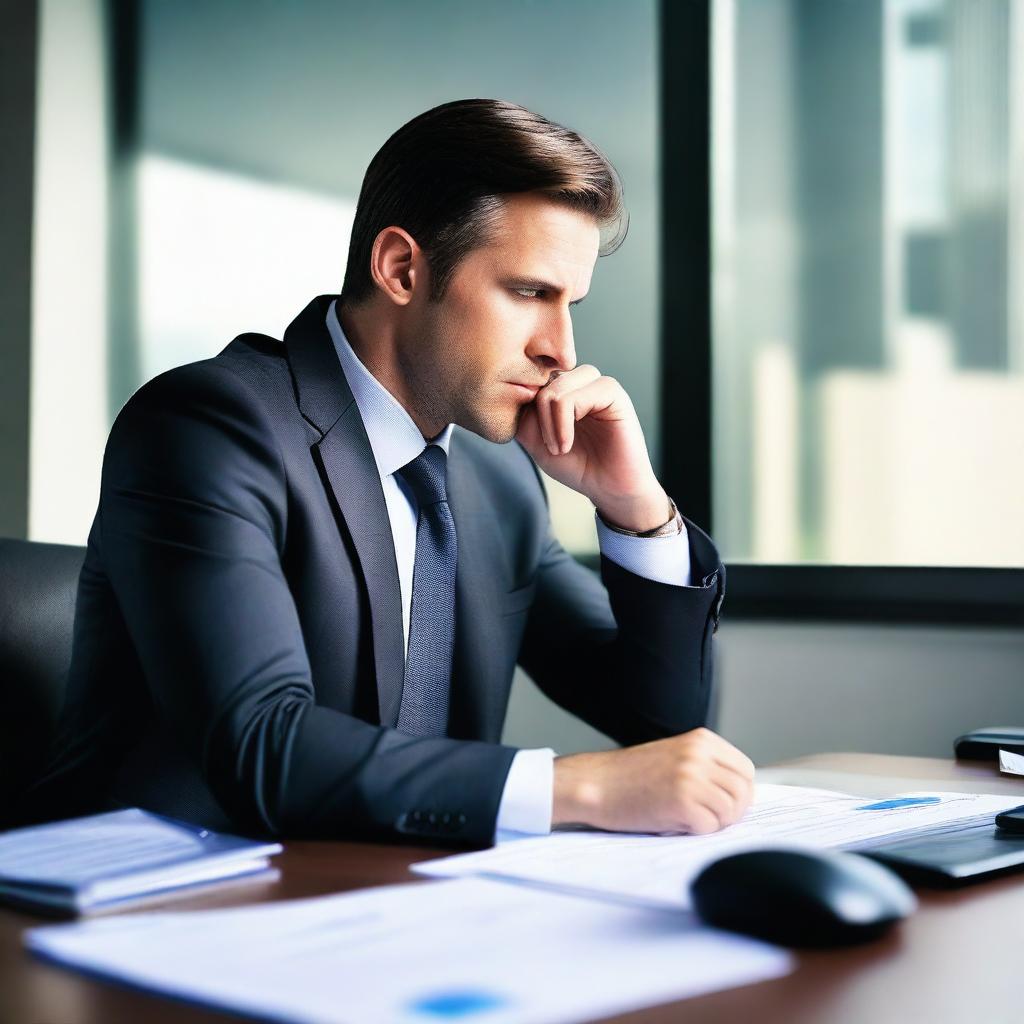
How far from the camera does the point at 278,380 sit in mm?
1496

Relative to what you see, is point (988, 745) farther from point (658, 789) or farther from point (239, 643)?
point (239, 643)

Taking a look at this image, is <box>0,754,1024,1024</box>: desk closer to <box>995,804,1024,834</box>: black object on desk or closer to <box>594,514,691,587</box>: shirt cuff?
<box>995,804,1024,834</box>: black object on desk

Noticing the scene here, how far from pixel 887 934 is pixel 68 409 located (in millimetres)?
2832

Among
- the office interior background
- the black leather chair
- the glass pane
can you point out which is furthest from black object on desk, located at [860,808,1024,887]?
the glass pane

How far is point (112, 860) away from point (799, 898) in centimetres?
45

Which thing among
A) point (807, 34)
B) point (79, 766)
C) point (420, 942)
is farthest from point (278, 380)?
point (807, 34)

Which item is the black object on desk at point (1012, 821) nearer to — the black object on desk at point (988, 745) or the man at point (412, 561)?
the man at point (412, 561)

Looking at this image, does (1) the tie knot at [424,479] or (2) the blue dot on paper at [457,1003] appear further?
(1) the tie knot at [424,479]

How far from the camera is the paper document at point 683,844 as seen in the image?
0.85 m

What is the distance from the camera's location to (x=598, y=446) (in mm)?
1676

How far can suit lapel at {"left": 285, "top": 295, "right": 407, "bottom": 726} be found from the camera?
1399mm

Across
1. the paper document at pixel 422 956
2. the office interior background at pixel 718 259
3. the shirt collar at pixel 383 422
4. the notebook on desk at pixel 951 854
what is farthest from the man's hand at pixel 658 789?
the office interior background at pixel 718 259

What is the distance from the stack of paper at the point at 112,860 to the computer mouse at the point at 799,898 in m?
0.33

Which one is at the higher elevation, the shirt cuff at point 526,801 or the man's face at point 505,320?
the man's face at point 505,320
